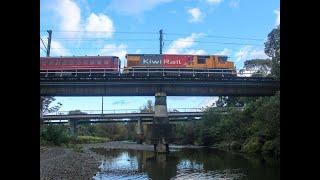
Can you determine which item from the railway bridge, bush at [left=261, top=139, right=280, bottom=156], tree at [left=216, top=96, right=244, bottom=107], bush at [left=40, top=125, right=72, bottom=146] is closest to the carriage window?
the railway bridge

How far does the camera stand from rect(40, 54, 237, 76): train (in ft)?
229

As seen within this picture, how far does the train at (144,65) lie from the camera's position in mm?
69750

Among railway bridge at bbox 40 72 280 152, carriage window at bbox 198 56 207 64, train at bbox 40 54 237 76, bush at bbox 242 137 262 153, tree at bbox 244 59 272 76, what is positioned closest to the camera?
railway bridge at bbox 40 72 280 152

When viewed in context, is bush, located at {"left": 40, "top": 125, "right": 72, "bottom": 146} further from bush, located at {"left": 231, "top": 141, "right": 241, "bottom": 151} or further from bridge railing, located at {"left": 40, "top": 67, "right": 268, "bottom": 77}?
bush, located at {"left": 231, "top": 141, "right": 241, "bottom": 151}

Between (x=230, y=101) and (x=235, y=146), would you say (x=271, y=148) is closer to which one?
(x=235, y=146)

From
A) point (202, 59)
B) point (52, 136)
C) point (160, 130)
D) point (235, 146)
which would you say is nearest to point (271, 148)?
point (160, 130)

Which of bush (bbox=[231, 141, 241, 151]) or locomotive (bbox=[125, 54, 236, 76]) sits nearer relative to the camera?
locomotive (bbox=[125, 54, 236, 76])

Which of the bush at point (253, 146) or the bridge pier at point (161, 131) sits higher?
the bridge pier at point (161, 131)

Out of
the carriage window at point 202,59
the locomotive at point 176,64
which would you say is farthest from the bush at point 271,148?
the carriage window at point 202,59

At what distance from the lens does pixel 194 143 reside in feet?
378

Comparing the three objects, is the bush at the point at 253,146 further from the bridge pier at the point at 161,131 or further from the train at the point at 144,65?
the bridge pier at the point at 161,131

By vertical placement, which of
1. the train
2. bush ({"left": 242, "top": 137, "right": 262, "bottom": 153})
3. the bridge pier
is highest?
the train
